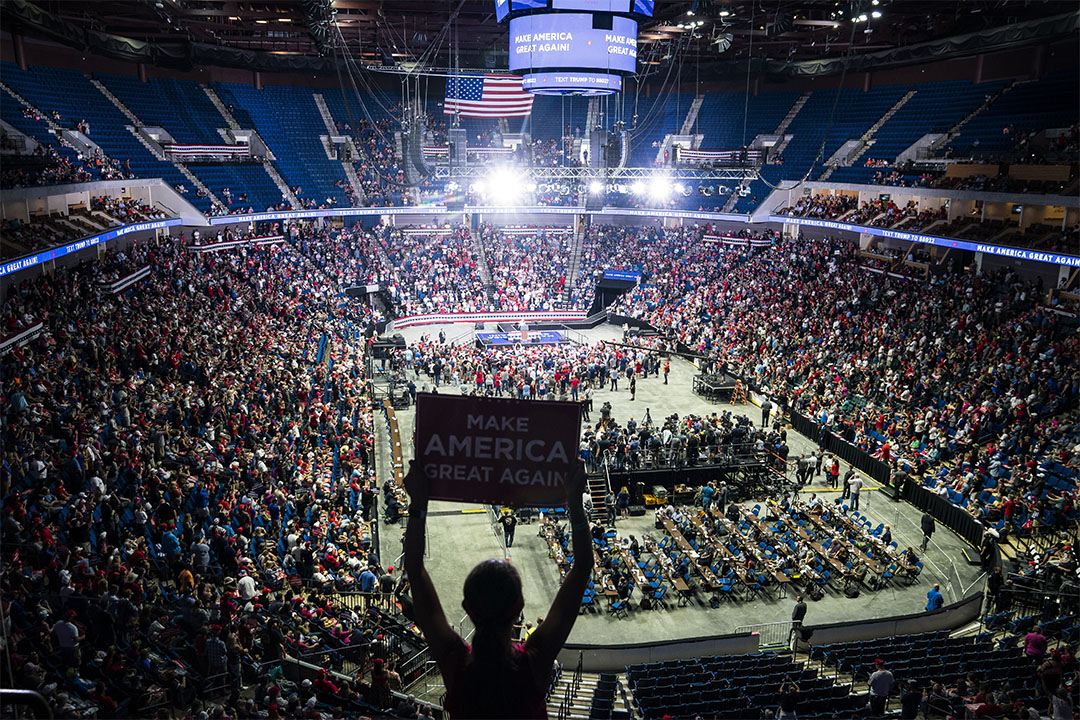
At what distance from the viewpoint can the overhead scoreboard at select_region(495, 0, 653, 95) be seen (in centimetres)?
2130

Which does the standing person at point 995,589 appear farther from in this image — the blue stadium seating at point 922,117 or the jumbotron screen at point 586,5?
the blue stadium seating at point 922,117

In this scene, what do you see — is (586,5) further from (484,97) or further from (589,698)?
(484,97)

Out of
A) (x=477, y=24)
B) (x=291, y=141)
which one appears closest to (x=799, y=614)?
(x=477, y=24)

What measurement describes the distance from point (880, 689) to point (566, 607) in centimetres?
1208

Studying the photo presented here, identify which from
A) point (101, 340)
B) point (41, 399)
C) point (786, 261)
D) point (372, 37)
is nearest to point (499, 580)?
point (41, 399)

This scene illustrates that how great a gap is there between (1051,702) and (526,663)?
12.6 meters

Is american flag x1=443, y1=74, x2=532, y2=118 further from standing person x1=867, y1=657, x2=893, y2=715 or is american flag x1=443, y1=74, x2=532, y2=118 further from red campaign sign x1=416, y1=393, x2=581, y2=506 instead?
red campaign sign x1=416, y1=393, x2=581, y2=506

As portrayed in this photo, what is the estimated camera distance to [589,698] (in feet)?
46.0

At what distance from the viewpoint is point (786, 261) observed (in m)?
41.3

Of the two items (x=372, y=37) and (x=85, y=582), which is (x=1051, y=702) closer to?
(x=85, y=582)

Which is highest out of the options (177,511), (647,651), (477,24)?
(477,24)

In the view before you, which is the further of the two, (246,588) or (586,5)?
(586,5)

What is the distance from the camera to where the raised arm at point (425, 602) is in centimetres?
298

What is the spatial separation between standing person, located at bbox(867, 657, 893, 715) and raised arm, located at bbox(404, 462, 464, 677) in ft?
39.8
